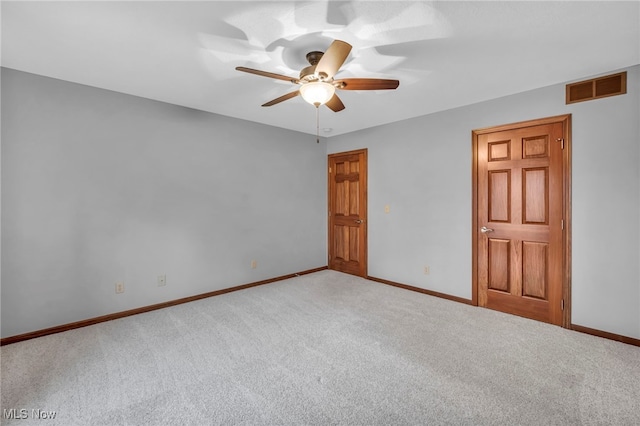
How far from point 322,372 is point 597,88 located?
3.49 metres

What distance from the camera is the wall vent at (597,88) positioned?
2.57 metres

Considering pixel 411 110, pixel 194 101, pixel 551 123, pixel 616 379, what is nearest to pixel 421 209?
pixel 411 110

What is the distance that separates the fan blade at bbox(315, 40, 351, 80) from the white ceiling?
0.20 m

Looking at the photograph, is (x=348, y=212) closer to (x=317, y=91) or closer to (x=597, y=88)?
(x=317, y=91)

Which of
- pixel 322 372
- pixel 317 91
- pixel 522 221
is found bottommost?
pixel 322 372

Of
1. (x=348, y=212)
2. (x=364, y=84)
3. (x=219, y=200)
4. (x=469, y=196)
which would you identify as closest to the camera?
(x=364, y=84)

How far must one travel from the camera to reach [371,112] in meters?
3.82

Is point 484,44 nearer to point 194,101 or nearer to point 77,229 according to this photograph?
point 194,101

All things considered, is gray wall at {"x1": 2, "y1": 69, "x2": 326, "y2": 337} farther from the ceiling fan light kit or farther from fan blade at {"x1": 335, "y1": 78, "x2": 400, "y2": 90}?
fan blade at {"x1": 335, "y1": 78, "x2": 400, "y2": 90}

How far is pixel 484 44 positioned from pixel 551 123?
1.41 meters

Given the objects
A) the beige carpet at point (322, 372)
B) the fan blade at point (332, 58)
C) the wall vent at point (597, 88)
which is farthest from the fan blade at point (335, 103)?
the wall vent at point (597, 88)

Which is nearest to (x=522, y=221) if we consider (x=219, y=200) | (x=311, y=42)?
(x=311, y=42)

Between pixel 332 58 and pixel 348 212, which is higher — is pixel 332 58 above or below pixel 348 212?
above

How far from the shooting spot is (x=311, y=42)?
2135 mm
